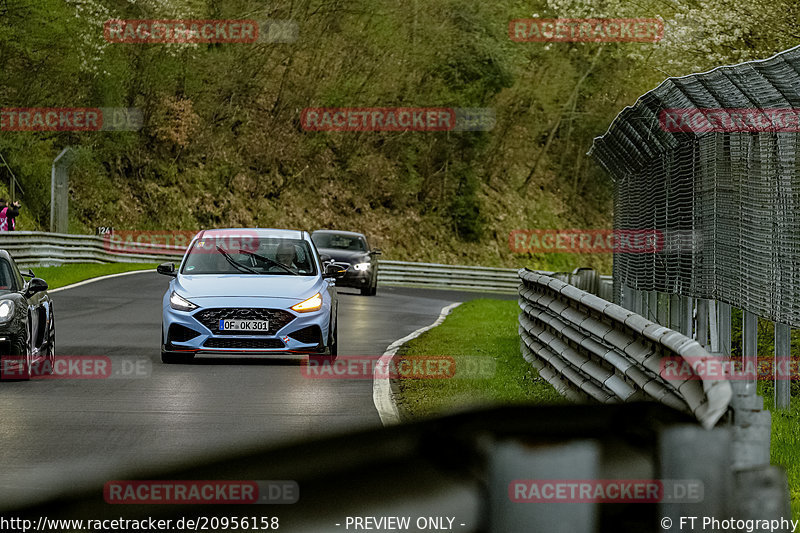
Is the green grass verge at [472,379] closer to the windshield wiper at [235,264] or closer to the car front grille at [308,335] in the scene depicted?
the car front grille at [308,335]

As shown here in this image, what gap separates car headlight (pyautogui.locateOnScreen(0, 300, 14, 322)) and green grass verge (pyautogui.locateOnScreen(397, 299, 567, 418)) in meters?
4.00

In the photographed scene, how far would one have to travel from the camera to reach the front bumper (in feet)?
50.3

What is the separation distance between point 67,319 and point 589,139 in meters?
52.6

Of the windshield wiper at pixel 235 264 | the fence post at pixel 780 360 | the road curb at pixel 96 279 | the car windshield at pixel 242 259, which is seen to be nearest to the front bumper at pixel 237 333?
the car windshield at pixel 242 259

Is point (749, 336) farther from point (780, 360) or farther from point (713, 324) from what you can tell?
point (713, 324)

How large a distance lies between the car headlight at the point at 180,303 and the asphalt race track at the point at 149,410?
72 centimetres

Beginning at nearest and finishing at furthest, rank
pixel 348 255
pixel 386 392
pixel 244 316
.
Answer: pixel 386 392
pixel 244 316
pixel 348 255

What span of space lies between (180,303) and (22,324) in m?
2.35

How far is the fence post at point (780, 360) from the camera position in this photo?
433 inches

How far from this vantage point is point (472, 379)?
48.3 feet

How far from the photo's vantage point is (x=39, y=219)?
161 ft

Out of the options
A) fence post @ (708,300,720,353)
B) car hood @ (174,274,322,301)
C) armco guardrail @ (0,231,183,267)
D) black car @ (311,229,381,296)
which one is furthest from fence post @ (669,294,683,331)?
armco guardrail @ (0,231,183,267)

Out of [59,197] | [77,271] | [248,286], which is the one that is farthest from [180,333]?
[59,197]

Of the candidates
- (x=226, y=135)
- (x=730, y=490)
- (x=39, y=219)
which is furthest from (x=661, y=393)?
(x=226, y=135)
